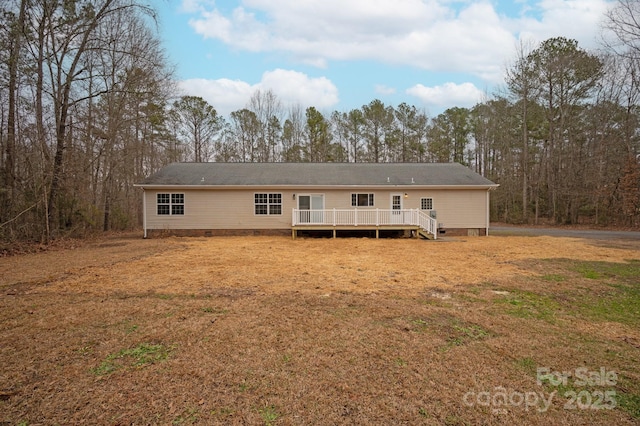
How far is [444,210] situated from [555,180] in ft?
47.0

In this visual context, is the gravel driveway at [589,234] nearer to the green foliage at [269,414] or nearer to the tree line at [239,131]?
the tree line at [239,131]

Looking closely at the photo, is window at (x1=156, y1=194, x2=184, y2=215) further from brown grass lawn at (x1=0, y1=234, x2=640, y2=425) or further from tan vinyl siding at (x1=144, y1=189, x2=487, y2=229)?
brown grass lawn at (x1=0, y1=234, x2=640, y2=425)

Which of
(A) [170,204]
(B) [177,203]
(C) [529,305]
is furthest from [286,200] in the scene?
(C) [529,305]

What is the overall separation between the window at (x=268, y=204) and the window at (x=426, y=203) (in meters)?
7.41

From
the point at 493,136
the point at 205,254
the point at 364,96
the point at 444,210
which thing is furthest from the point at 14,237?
the point at 493,136

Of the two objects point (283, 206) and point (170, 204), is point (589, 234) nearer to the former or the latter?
point (283, 206)

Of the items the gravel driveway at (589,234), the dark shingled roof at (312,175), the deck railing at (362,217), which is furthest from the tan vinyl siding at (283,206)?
the gravel driveway at (589,234)

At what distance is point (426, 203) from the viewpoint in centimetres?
1652

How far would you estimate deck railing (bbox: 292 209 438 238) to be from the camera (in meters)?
14.9

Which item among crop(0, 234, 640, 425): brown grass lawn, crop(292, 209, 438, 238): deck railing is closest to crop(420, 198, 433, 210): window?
crop(292, 209, 438, 238): deck railing

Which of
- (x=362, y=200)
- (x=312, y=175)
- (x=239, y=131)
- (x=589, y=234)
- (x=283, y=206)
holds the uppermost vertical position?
(x=239, y=131)

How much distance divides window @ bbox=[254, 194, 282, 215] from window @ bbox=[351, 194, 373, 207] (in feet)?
12.8

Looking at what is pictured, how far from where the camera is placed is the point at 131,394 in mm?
2566

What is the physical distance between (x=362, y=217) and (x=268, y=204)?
4.89m
